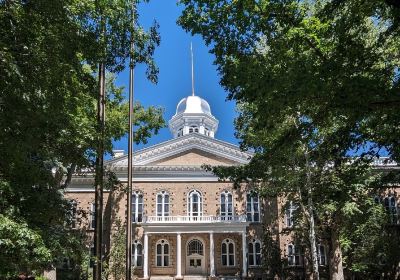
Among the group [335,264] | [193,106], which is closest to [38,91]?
[335,264]

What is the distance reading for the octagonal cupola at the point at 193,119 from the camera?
52375 millimetres

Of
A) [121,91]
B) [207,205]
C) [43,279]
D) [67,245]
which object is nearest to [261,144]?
[121,91]

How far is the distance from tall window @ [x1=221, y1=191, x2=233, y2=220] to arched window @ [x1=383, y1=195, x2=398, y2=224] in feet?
40.7

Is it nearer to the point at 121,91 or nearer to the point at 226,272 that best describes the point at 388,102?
the point at 121,91

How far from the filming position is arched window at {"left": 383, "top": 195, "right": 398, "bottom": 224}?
38.9 m

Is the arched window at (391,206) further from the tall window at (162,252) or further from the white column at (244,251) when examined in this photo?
the tall window at (162,252)

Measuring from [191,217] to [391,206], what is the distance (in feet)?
53.3

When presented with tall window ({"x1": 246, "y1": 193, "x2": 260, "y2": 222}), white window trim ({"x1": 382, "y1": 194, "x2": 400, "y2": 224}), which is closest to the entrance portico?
tall window ({"x1": 246, "y1": 193, "x2": 260, "y2": 222})

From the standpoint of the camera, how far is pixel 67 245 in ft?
38.0

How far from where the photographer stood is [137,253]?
38406mm

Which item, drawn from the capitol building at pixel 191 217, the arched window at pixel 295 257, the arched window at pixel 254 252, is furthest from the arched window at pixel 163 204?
the arched window at pixel 295 257

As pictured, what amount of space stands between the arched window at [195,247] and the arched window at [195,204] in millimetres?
2200

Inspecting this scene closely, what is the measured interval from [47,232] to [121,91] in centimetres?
1860

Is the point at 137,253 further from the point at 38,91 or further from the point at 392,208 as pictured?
the point at 38,91
